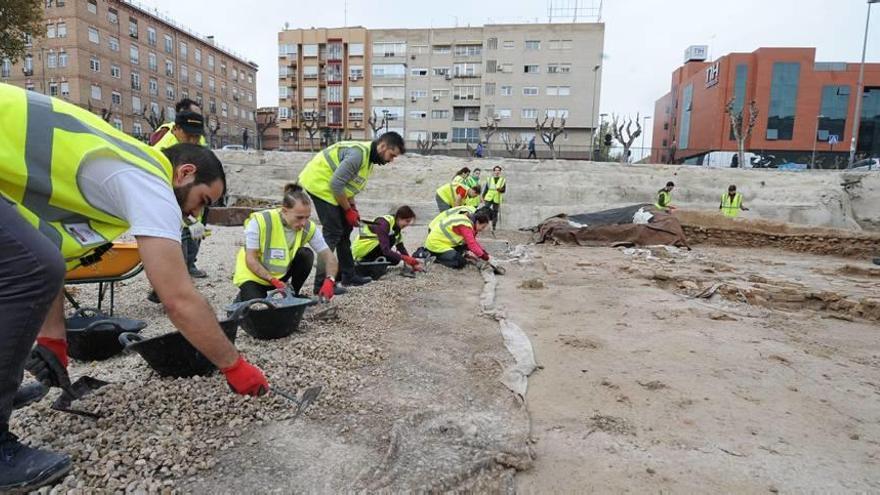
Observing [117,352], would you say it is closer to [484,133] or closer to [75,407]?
[75,407]

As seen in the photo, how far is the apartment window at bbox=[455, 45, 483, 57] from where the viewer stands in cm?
3759

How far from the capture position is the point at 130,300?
405 cm

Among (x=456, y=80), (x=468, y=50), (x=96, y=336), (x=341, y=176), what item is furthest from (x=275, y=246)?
(x=468, y=50)

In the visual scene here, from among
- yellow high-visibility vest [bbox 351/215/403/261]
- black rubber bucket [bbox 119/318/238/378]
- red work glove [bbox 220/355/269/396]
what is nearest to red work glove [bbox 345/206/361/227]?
yellow high-visibility vest [bbox 351/215/403/261]

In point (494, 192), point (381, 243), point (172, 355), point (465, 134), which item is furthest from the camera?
point (465, 134)

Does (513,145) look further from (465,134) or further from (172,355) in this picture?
(172,355)

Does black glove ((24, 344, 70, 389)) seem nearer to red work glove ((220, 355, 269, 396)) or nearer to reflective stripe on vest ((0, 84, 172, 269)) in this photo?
reflective stripe on vest ((0, 84, 172, 269))

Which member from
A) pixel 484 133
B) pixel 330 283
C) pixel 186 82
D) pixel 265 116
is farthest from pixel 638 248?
pixel 265 116

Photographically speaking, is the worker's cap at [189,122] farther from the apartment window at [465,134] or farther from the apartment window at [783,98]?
the apartment window at [783,98]

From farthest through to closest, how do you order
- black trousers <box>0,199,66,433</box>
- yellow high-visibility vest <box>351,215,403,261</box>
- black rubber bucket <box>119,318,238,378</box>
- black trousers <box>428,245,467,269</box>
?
black trousers <box>428,245,467,269</box> → yellow high-visibility vest <box>351,215,403,261</box> → black rubber bucket <box>119,318,238,378</box> → black trousers <box>0,199,66,433</box>

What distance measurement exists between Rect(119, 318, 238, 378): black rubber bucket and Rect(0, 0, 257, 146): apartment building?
1241 inches

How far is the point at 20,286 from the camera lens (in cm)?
133

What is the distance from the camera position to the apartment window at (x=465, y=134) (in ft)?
124

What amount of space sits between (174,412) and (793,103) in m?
39.2
